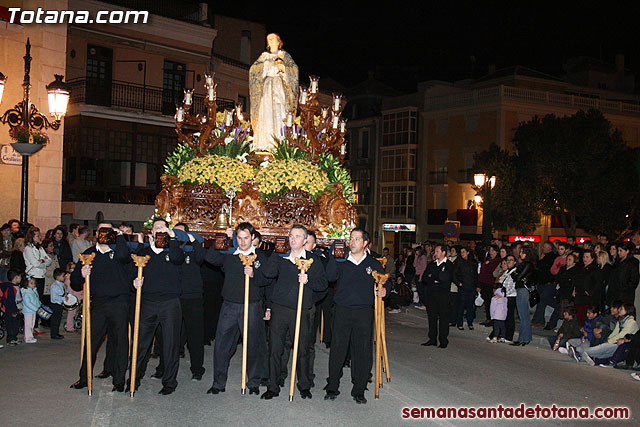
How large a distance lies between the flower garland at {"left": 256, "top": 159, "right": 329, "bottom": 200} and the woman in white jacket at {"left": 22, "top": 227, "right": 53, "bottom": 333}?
4.31m

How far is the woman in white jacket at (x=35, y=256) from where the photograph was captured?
1267cm

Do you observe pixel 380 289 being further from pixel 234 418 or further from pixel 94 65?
pixel 94 65

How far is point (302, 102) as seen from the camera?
12.5m

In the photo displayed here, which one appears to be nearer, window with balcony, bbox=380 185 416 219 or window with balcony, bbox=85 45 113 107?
window with balcony, bbox=85 45 113 107

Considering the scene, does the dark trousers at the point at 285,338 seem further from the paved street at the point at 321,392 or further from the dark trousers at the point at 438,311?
the dark trousers at the point at 438,311

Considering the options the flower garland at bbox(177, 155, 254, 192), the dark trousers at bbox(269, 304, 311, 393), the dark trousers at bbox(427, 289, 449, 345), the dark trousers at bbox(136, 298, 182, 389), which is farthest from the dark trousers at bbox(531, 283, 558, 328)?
the dark trousers at bbox(136, 298, 182, 389)

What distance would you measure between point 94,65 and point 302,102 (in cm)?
1749

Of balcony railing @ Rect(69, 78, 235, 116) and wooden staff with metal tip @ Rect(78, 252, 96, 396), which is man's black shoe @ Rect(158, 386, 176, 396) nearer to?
wooden staff with metal tip @ Rect(78, 252, 96, 396)

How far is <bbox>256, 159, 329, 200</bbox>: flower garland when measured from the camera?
475 inches

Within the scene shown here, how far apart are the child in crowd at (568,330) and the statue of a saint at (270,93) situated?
645 cm

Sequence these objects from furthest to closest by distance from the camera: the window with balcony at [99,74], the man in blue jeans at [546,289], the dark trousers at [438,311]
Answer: the window with balcony at [99,74] → the man in blue jeans at [546,289] → the dark trousers at [438,311]

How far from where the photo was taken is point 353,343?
818cm

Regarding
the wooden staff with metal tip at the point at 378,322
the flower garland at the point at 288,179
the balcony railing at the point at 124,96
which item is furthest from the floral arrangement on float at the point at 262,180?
the balcony railing at the point at 124,96

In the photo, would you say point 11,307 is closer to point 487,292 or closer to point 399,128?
point 487,292
